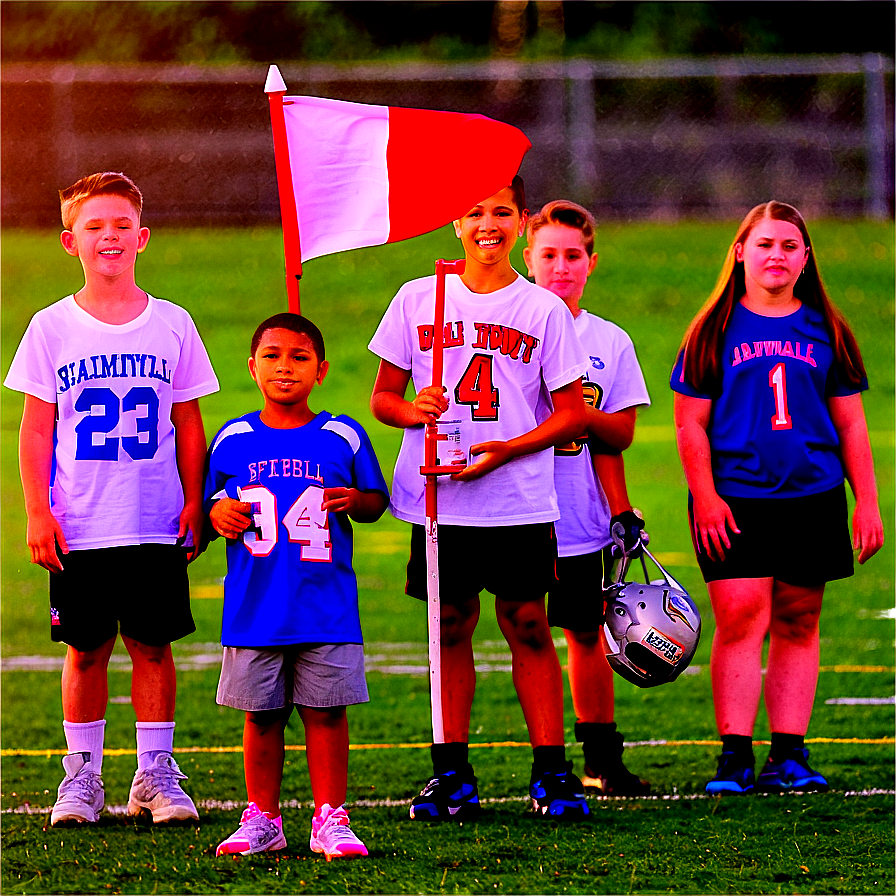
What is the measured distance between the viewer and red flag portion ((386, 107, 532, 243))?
4.47 metres

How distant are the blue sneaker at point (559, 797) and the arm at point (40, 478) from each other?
4.79 ft

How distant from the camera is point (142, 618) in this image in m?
4.57

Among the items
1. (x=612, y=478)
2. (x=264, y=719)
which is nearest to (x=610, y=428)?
(x=612, y=478)

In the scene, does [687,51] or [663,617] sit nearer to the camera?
[663,617]

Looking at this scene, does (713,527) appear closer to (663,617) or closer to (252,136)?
(663,617)

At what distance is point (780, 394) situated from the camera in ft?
16.2

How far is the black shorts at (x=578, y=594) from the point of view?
501cm

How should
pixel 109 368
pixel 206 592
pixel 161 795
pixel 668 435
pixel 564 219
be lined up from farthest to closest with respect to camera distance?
pixel 668 435, pixel 206 592, pixel 564 219, pixel 161 795, pixel 109 368

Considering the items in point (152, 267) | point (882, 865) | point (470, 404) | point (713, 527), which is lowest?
point (882, 865)

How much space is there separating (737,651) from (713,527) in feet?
1.28

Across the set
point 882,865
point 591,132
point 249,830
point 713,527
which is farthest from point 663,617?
point 591,132

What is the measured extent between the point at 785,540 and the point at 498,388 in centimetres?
111

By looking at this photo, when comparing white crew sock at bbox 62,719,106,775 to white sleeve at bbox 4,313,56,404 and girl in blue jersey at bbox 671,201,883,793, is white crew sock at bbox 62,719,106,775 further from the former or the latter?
girl in blue jersey at bbox 671,201,883,793

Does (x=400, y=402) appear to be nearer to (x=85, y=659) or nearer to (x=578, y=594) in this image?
(x=578, y=594)
